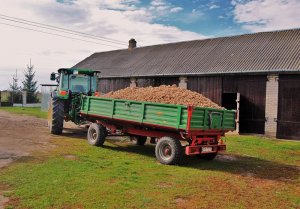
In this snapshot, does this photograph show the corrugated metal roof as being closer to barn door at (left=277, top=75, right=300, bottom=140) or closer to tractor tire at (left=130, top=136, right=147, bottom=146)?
barn door at (left=277, top=75, right=300, bottom=140)

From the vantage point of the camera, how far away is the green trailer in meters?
8.77

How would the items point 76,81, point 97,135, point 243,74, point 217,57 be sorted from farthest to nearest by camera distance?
point 217,57 → point 243,74 → point 76,81 → point 97,135

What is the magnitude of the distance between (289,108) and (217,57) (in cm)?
647

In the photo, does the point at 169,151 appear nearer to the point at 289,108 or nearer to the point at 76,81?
the point at 76,81

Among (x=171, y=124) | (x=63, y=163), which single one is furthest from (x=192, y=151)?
(x=63, y=163)

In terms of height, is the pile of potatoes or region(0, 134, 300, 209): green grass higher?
the pile of potatoes

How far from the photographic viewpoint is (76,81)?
50.2 ft

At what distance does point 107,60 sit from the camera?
108 feet

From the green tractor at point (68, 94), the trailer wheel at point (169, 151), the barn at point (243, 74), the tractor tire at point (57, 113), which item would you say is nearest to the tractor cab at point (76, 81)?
the green tractor at point (68, 94)

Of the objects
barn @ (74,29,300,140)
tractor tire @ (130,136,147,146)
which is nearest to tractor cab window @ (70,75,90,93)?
tractor tire @ (130,136,147,146)

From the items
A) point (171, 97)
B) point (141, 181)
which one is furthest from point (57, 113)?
point (141, 181)

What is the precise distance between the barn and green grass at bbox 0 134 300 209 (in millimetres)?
6952

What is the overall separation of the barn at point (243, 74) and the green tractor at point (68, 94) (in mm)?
8148

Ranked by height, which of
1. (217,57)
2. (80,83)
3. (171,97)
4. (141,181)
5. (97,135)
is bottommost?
(141,181)
